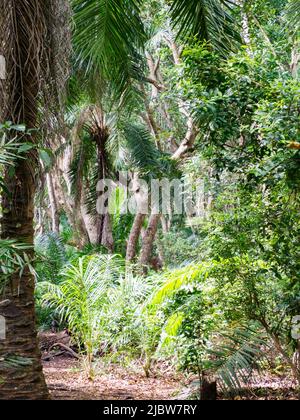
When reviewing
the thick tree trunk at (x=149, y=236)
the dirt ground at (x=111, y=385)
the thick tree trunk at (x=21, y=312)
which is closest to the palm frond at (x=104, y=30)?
the thick tree trunk at (x=21, y=312)

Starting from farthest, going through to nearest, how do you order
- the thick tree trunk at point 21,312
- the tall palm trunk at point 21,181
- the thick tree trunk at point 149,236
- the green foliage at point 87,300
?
the thick tree trunk at point 149,236
the green foliage at point 87,300
the thick tree trunk at point 21,312
the tall palm trunk at point 21,181

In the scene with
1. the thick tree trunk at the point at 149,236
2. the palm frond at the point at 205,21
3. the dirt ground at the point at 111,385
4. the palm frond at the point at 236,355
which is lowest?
the dirt ground at the point at 111,385

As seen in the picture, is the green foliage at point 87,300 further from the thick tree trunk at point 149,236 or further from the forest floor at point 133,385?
the thick tree trunk at point 149,236

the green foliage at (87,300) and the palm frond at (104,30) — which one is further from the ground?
the palm frond at (104,30)

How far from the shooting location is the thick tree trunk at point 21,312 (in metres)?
5.15

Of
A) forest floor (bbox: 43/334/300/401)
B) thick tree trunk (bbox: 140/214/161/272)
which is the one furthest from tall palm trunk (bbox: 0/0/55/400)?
thick tree trunk (bbox: 140/214/161/272)

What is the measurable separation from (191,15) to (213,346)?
348 centimetres

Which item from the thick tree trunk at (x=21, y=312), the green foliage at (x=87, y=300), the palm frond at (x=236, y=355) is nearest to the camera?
the thick tree trunk at (x=21, y=312)

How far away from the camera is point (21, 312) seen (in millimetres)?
5293

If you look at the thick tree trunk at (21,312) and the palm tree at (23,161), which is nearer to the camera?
the palm tree at (23,161)

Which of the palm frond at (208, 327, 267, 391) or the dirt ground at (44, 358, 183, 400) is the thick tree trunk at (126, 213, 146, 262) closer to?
the dirt ground at (44, 358, 183, 400)

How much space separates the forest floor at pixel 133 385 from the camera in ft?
20.1

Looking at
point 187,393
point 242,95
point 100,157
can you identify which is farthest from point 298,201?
point 100,157

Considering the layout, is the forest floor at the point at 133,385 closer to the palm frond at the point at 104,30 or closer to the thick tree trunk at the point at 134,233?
the palm frond at the point at 104,30
